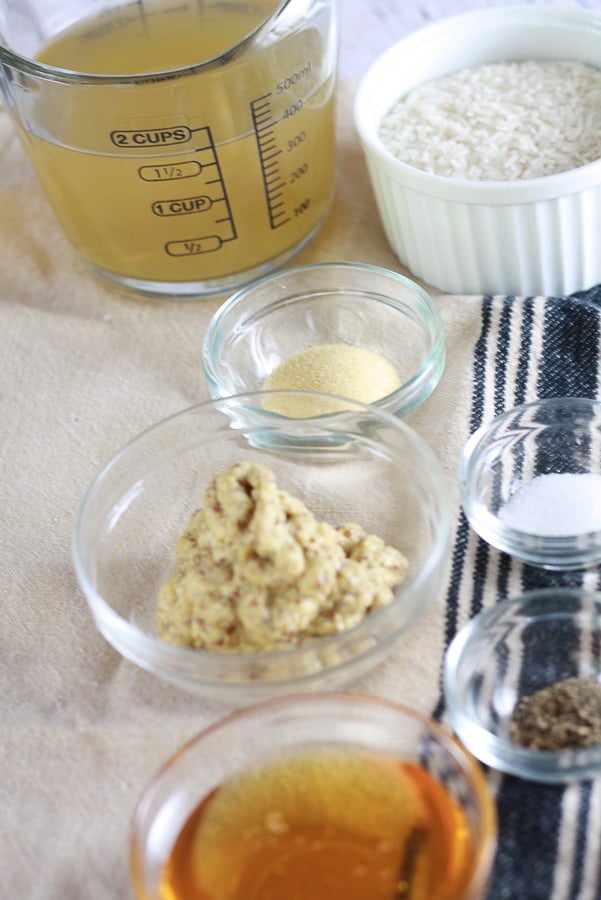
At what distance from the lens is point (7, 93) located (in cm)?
115

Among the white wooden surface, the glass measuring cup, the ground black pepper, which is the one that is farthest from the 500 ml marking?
the ground black pepper

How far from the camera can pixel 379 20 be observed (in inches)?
68.1

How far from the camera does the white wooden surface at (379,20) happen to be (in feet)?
5.42

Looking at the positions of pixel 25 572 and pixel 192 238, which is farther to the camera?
pixel 192 238

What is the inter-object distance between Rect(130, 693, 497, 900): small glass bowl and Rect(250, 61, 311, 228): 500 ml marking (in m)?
0.60

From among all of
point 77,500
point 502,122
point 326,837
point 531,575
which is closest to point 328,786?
point 326,837

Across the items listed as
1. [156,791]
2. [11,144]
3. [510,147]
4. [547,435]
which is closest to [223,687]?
[156,791]

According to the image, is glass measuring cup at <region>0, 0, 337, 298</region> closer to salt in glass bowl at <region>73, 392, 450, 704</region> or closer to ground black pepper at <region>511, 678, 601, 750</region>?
salt in glass bowl at <region>73, 392, 450, 704</region>

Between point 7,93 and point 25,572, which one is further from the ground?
point 7,93

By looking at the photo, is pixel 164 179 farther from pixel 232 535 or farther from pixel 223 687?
pixel 223 687

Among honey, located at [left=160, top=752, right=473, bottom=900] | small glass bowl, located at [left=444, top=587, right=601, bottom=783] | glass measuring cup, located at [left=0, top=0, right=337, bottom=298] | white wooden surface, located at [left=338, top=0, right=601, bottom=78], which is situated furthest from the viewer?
white wooden surface, located at [left=338, top=0, right=601, bottom=78]

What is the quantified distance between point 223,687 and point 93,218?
0.59m

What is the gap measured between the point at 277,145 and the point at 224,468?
35cm

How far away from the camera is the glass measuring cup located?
1.06m
